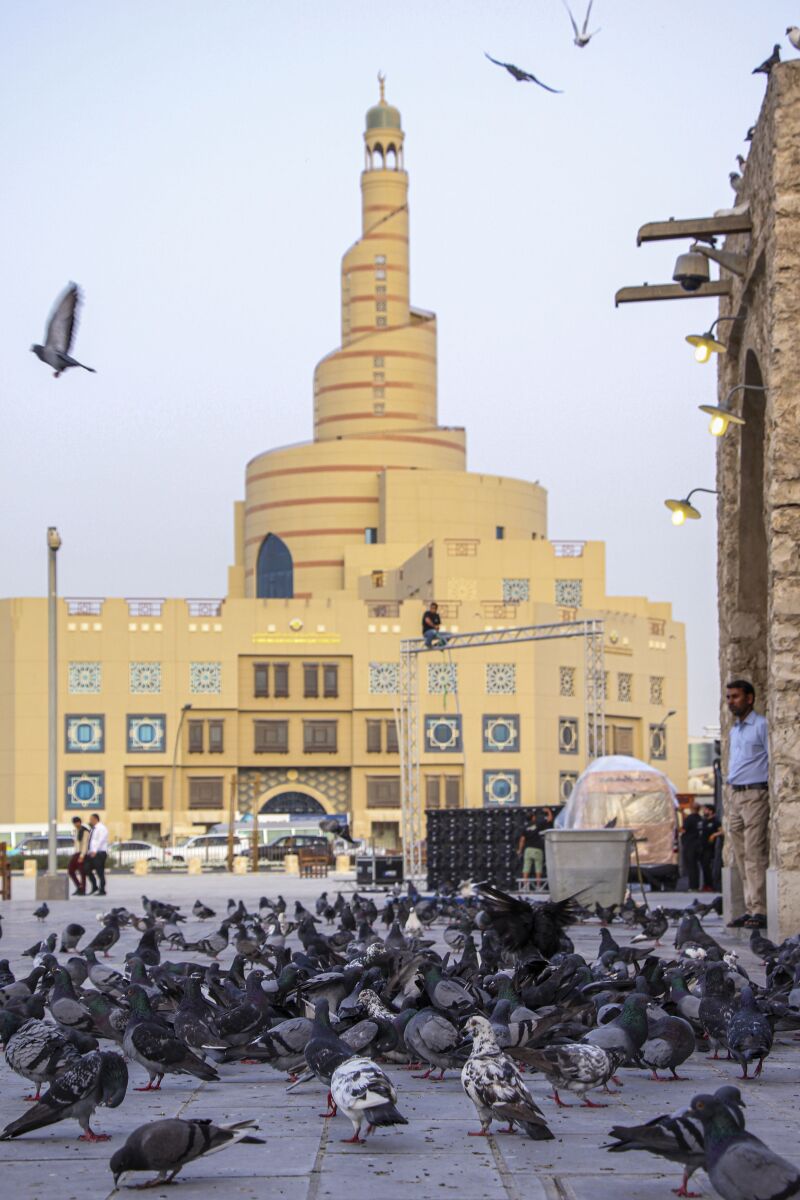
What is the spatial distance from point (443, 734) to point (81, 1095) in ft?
201

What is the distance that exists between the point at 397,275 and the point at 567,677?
23.9m

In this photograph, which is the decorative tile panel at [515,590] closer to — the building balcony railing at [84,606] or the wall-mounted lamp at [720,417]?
the building balcony railing at [84,606]

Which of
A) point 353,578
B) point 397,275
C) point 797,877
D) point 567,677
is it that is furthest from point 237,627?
point 797,877

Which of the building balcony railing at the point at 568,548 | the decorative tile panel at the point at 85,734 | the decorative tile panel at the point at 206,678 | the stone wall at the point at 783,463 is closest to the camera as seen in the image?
the stone wall at the point at 783,463

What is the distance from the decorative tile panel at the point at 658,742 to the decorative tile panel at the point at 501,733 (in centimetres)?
850

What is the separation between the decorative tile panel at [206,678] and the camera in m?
68.1

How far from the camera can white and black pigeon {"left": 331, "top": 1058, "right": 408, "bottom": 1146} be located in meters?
5.41

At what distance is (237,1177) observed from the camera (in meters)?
5.11

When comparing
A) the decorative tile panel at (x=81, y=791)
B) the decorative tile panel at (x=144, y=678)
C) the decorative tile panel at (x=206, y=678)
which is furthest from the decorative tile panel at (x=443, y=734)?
the decorative tile panel at (x=81, y=791)

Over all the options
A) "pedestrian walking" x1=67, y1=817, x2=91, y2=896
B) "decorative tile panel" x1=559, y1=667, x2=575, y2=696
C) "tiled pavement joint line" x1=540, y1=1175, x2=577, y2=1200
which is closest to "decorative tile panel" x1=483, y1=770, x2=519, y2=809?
"decorative tile panel" x1=559, y1=667, x2=575, y2=696

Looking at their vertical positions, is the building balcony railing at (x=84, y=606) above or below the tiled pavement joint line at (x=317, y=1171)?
above

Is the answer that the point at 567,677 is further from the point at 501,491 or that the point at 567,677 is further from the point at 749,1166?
the point at 749,1166

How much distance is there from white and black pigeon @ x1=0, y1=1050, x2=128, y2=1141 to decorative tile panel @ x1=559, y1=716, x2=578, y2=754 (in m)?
63.6

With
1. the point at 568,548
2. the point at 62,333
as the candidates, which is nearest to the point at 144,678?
the point at 568,548
